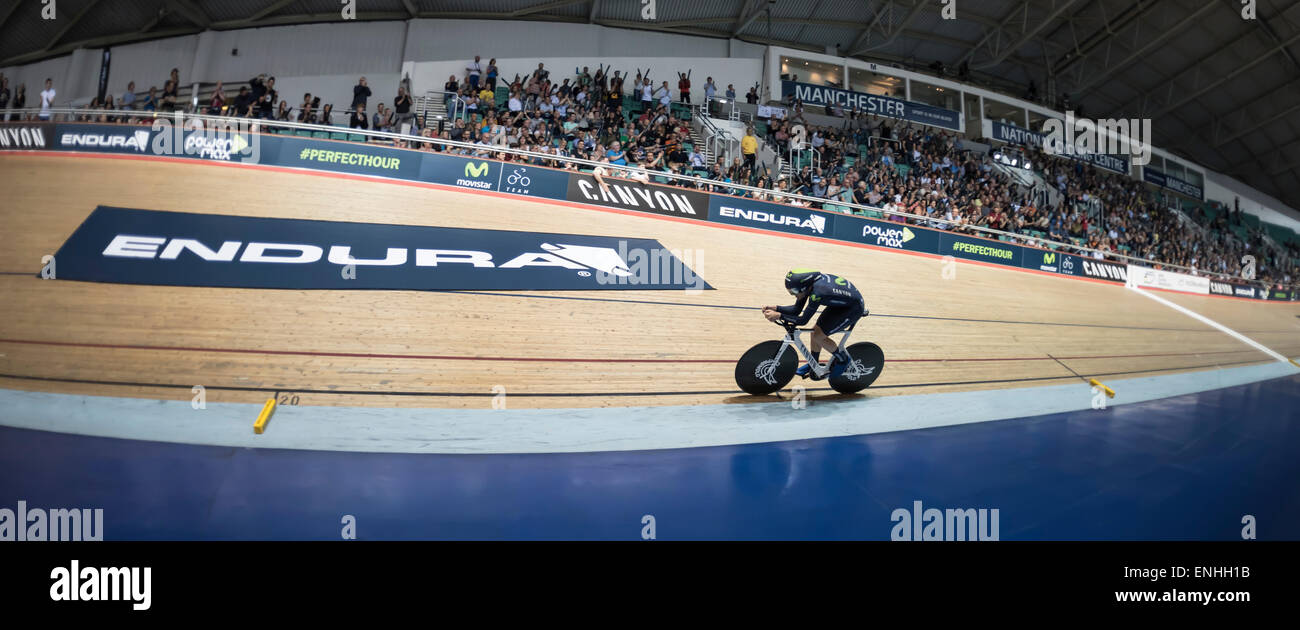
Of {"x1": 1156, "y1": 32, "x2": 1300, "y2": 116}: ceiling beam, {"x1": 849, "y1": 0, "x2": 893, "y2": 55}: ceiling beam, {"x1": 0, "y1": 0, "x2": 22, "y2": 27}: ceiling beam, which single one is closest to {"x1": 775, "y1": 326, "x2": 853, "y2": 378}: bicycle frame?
{"x1": 849, "y1": 0, "x2": 893, "y2": 55}: ceiling beam

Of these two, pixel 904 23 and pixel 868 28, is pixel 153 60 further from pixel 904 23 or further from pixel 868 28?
pixel 904 23

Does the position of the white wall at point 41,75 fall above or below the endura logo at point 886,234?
above

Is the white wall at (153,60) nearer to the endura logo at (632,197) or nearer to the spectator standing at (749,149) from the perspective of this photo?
the endura logo at (632,197)

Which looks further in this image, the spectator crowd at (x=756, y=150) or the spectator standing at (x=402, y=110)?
the spectator standing at (x=402, y=110)

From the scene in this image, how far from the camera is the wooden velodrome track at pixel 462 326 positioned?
3.61 metres

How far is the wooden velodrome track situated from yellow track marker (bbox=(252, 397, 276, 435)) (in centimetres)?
27

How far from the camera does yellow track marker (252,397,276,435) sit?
9.14 ft

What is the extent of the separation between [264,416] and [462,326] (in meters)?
1.82

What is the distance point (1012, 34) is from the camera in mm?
19562

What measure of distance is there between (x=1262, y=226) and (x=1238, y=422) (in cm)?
3424

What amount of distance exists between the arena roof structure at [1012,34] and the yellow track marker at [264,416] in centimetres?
1630
